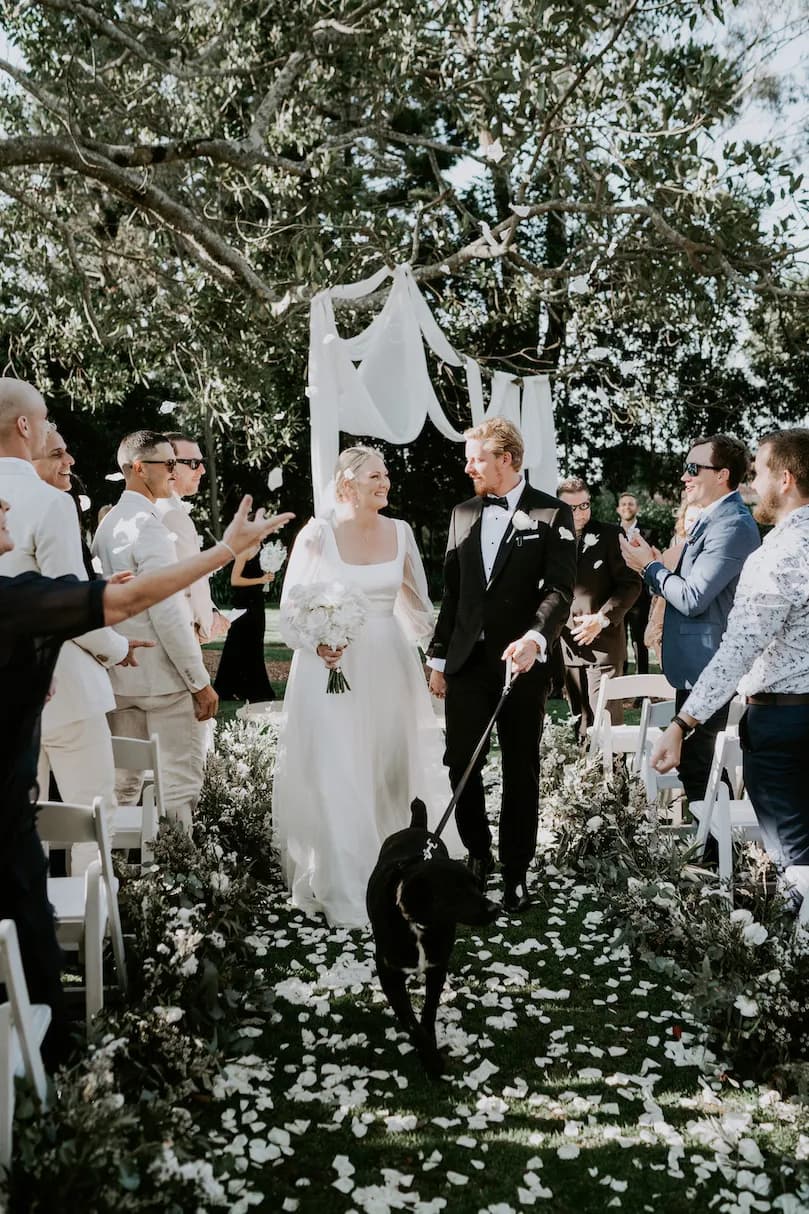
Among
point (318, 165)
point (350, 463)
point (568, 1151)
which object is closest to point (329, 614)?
point (350, 463)

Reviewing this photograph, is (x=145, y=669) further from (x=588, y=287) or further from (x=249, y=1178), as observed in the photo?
(x=588, y=287)

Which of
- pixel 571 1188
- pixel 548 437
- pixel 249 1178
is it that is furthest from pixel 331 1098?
pixel 548 437

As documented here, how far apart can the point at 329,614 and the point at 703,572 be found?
1.72 metres

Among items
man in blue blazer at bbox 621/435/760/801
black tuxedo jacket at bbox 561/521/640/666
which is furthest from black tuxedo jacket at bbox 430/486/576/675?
black tuxedo jacket at bbox 561/521/640/666

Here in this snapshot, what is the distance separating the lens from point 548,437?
895 cm

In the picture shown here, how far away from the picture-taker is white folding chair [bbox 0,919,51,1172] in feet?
6.71

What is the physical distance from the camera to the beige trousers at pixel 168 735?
16.1ft

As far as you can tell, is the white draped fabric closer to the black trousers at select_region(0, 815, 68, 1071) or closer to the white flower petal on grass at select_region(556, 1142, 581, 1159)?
the black trousers at select_region(0, 815, 68, 1071)

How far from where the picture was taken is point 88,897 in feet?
9.34

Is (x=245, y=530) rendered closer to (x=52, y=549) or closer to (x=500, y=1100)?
(x=52, y=549)

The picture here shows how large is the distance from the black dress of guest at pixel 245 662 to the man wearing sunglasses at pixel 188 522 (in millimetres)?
4778

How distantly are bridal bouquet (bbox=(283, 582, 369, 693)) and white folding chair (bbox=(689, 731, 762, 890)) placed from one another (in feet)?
5.44

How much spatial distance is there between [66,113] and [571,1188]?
7.73m

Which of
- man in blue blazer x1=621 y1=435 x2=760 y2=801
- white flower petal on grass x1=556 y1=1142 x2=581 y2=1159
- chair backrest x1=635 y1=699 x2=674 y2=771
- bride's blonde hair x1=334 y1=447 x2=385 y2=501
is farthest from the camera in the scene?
chair backrest x1=635 y1=699 x2=674 y2=771
